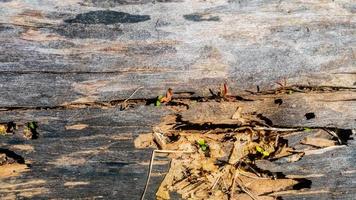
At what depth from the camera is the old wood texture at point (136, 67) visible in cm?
213

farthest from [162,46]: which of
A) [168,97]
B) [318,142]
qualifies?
[318,142]

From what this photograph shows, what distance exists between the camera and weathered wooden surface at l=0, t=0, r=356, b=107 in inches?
83.0

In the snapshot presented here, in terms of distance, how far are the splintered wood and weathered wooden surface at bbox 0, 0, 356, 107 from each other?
29cm

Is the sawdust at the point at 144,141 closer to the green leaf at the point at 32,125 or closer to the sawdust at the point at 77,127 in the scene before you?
the sawdust at the point at 77,127

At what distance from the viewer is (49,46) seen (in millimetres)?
2127

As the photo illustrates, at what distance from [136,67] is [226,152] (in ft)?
2.87

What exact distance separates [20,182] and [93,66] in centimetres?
100

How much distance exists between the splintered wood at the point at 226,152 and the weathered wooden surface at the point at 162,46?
0.29 meters

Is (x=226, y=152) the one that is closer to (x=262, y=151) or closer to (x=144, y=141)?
(x=262, y=151)

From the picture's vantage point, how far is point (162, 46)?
223 cm

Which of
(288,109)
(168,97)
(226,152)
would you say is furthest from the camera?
(226,152)

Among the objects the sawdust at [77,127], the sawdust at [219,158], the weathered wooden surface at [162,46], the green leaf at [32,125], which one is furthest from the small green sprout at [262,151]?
the green leaf at [32,125]

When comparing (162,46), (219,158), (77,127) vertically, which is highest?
(162,46)

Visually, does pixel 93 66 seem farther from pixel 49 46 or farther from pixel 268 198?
pixel 268 198
